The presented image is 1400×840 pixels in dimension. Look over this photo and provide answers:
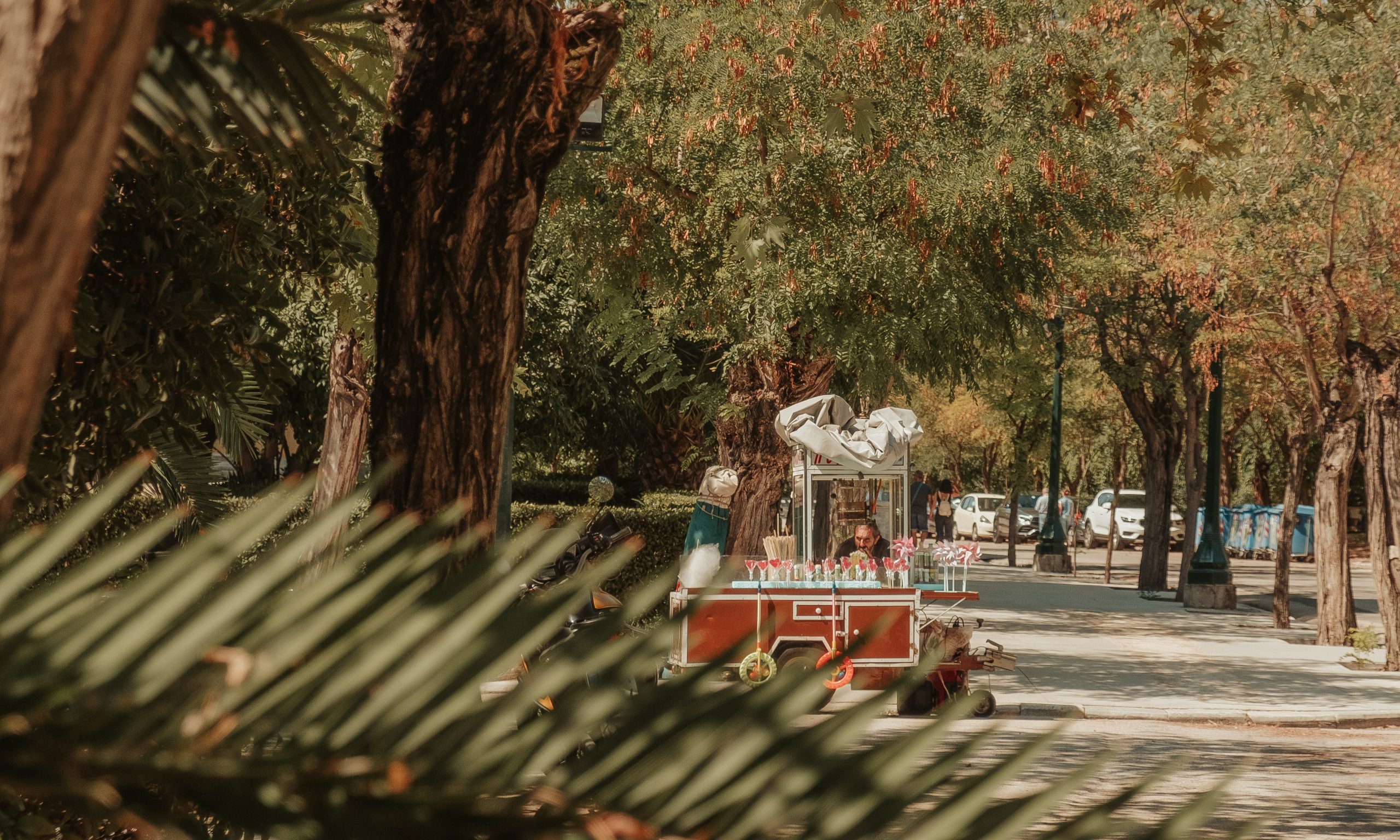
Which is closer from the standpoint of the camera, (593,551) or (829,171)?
(593,551)

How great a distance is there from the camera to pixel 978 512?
4822 centimetres

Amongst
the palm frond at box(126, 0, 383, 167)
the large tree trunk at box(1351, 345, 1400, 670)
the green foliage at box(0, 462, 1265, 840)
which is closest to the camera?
the green foliage at box(0, 462, 1265, 840)

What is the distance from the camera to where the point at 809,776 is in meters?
0.52

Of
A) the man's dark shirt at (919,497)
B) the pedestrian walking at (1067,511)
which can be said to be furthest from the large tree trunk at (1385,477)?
the pedestrian walking at (1067,511)

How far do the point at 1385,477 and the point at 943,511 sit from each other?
53.7 feet

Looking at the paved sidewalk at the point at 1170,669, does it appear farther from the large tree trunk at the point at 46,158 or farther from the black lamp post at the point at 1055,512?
the large tree trunk at the point at 46,158

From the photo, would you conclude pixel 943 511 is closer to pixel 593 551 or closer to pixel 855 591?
pixel 855 591

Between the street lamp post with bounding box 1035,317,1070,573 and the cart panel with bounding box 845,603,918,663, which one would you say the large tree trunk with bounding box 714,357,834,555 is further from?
the street lamp post with bounding box 1035,317,1070,573

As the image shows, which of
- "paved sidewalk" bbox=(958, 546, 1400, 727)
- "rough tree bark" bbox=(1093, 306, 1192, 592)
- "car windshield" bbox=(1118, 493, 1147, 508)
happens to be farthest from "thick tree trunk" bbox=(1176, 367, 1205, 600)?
"car windshield" bbox=(1118, 493, 1147, 508)

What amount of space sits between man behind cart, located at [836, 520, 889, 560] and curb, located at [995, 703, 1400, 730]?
201 cm

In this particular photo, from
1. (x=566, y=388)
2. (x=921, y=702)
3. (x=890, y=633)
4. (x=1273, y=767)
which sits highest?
(x=566, y=388)

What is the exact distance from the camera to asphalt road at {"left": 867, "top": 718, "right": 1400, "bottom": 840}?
8.37 meters

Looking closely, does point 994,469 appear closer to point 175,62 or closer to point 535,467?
point 535,467

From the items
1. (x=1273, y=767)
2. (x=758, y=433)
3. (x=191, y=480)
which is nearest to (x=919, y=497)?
(x=758, y=433)
